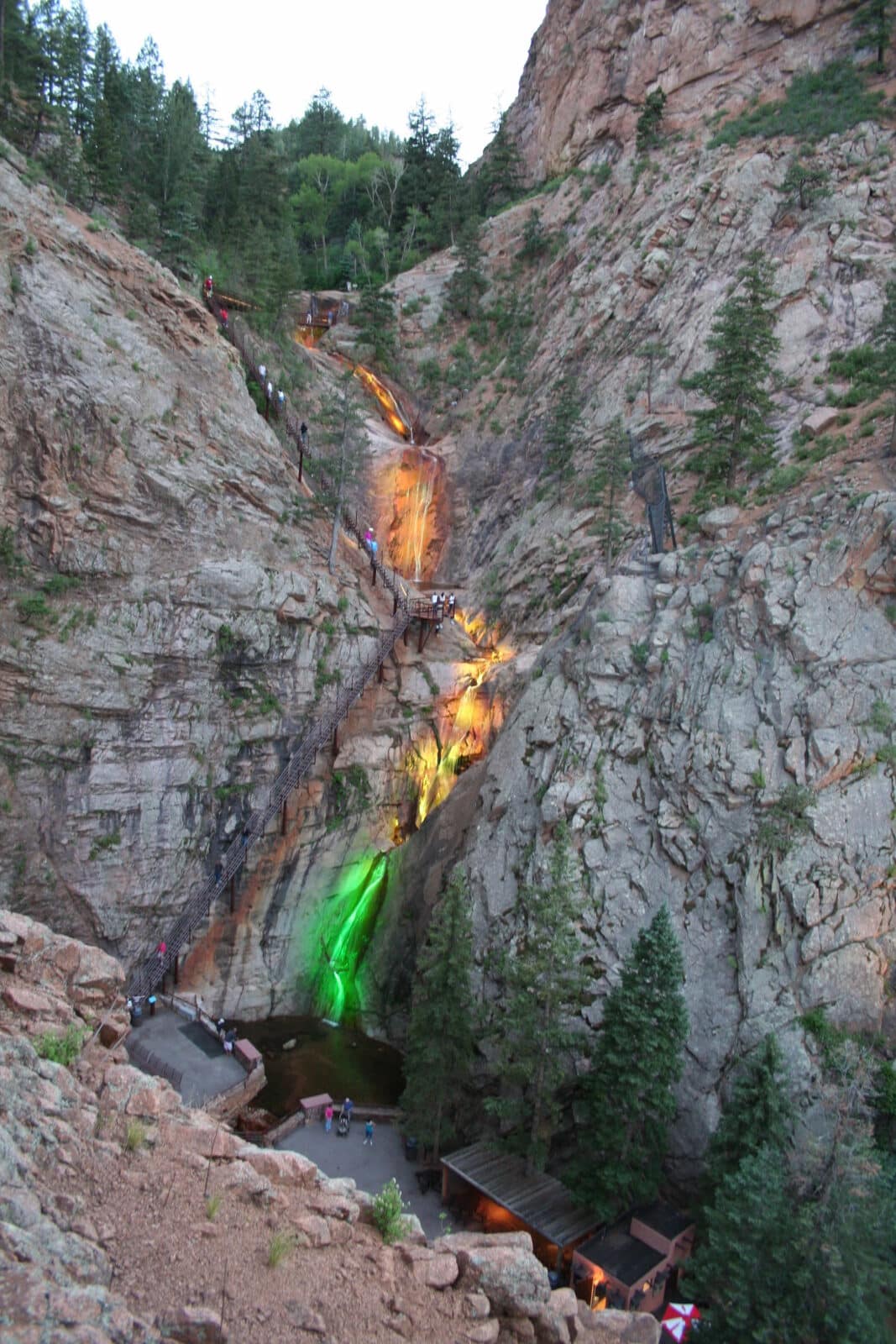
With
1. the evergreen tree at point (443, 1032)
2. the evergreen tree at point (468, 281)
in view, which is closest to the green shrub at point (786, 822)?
the evergreen tree at point (443, 1032)

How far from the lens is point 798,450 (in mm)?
28766

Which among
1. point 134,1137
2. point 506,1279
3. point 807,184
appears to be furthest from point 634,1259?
point 807,184

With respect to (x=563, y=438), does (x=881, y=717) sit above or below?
below

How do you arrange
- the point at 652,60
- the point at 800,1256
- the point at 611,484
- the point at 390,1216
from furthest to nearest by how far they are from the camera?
the point at 652,60, the point at 611,484, the point at 800,1256, the point at 390,1216

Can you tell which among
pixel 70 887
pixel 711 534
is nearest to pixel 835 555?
pixel 711 534

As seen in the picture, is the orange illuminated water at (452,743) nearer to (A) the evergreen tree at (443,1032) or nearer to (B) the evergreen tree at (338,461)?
(B) the evergreen tree at (338,461)

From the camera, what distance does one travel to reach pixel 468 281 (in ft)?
180

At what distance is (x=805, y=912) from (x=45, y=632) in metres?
22.7

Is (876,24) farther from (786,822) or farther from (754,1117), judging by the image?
(754,1117)

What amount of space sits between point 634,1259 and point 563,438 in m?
31.9

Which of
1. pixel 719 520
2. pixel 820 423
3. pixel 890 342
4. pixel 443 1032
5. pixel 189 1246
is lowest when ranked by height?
pixel 443 1032

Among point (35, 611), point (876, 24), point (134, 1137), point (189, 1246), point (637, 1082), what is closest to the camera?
point (189, 1246)

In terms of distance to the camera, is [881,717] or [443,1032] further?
[443,1032]

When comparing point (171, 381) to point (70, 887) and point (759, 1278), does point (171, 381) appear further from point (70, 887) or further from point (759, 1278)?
point (759, 1278)
